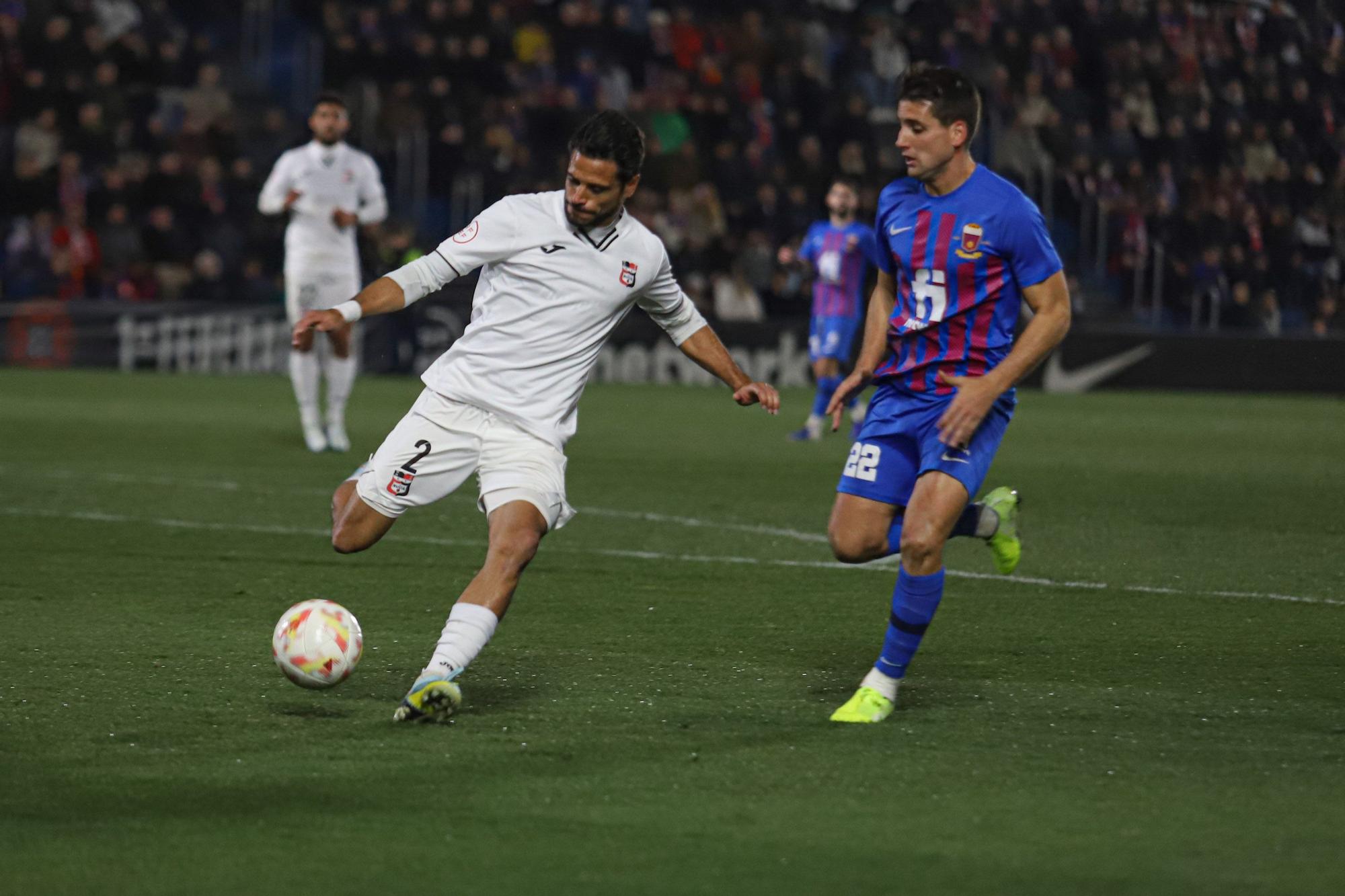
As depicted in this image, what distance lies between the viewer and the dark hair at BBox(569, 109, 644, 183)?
17.6 feet

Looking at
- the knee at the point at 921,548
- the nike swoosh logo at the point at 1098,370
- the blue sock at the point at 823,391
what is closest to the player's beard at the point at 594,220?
the knee at the point at 921,548

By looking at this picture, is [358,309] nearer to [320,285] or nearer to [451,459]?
[451,459]

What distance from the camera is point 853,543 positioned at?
5.75 metres

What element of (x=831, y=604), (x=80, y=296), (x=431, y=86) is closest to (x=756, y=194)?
(x=431, y=86)

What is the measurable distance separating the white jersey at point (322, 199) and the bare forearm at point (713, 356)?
807 cm

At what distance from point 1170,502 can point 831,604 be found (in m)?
4.68

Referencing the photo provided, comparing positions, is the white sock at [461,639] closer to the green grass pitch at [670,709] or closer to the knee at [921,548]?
the green grass pitch at [670,709]

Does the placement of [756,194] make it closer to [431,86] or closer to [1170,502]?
[431,86]

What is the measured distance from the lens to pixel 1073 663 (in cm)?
629

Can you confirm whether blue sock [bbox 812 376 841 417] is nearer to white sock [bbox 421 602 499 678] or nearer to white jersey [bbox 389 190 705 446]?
white jersey [bbox 389 190 705 446]

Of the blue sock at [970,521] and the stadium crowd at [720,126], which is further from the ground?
the stadium crowd at [720,126]

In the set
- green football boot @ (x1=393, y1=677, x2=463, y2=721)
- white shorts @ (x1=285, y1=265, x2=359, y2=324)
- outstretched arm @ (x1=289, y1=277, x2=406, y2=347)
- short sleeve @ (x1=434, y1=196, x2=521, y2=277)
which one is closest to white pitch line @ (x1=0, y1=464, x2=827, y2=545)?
white shorts @ (x1=285, y1=265, x2=359, y2=324)

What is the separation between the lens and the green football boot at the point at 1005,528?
20.6 feet

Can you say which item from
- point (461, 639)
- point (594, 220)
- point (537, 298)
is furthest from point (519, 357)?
point (461, 639)
